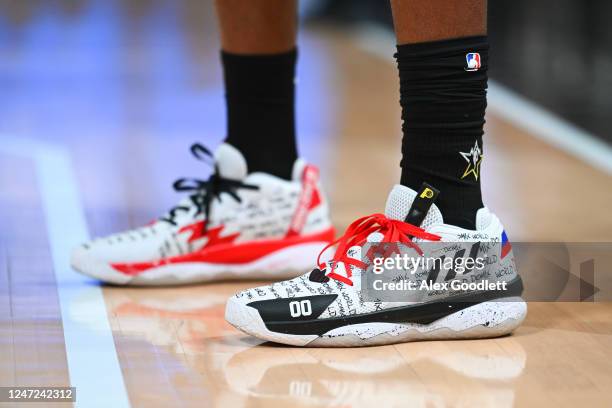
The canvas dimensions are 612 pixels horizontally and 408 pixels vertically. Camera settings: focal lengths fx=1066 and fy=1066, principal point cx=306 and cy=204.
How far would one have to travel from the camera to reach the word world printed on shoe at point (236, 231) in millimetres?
1347

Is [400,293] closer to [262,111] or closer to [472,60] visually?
[472,60]

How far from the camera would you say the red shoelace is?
110 centimetres

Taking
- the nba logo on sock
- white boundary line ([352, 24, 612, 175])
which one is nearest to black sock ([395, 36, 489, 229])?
the nba logo on sock

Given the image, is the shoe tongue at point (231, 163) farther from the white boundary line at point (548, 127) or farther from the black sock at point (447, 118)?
the white boundary line at point (548, 127)

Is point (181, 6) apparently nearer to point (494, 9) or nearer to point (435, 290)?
point (494, 9)

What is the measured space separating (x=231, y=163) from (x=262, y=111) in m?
0.08

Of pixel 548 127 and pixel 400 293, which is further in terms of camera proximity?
pixel 548 127

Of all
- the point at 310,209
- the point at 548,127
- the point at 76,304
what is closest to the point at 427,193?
the point at 310,209

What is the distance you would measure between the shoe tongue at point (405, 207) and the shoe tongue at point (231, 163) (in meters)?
0.30

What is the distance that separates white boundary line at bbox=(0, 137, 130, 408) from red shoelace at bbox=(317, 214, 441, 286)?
0.82 feet

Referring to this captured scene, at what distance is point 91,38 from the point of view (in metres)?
4.45

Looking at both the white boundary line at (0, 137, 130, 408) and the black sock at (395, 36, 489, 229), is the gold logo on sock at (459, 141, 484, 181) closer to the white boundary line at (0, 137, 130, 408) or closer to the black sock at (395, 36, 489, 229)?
the black sock at (395, 36, 489, 229)

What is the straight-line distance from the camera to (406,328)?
3.64ft

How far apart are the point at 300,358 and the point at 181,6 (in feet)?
17.1
